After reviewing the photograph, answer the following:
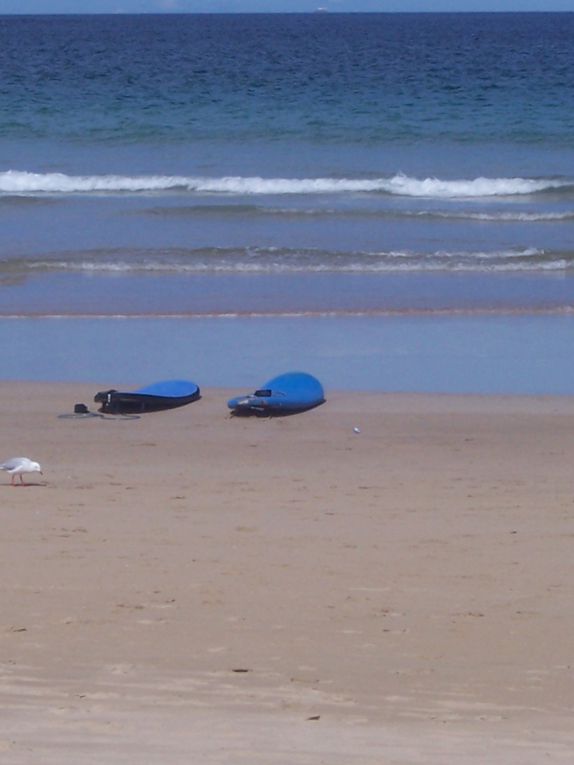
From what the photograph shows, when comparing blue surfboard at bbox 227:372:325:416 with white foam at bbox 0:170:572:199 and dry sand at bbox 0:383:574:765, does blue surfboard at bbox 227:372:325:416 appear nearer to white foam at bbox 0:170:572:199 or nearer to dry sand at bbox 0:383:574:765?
dry sand at bbox 0:383:574:765

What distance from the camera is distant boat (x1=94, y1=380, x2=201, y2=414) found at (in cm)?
860

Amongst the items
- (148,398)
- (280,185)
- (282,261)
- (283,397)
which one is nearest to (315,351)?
(283,397)

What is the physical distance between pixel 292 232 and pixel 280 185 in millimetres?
4522

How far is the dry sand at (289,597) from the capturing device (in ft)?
12.8

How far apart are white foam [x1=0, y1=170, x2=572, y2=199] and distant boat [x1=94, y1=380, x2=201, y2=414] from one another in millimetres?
12114

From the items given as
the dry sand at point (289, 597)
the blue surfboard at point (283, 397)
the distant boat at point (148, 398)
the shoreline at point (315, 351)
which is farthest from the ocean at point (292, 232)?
the dry sand at point (289, 597)

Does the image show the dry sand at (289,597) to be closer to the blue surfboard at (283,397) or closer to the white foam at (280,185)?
A: the blue surfboard at (283,397)

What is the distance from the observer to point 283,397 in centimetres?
859

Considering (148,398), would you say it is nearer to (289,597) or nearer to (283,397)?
(283,397)

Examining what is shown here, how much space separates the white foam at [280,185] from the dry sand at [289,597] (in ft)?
43.2

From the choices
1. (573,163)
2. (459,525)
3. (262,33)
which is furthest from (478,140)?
(262,33)

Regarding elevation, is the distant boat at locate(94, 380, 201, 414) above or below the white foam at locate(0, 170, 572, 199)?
below

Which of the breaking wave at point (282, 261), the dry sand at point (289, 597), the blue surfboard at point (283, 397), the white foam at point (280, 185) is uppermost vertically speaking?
the white foam at point (280, 185)

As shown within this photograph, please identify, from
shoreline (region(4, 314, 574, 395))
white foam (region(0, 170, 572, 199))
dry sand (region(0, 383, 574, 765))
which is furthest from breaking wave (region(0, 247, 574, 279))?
dry sand (region(0, 383, 574, 765))
